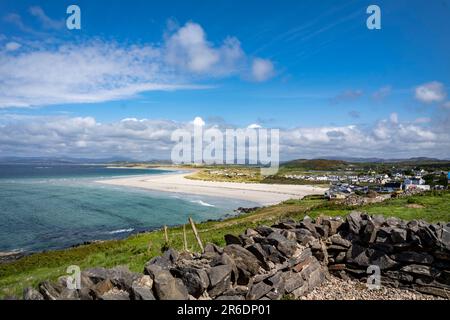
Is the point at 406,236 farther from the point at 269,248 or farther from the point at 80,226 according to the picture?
the point at 80,226

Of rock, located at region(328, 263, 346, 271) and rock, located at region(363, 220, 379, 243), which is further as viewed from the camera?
rock, located at region(328, 263, 346, 271)

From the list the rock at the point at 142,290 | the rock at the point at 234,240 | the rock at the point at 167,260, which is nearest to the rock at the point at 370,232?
the rock at the point at 234,240

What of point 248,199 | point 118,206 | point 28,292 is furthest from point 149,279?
point 248,199

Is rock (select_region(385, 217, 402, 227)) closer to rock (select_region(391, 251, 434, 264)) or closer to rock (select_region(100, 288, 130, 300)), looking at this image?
rock (select_region(391, 251, 434, 264))

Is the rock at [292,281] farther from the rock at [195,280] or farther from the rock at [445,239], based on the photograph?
the rock at [445,239]

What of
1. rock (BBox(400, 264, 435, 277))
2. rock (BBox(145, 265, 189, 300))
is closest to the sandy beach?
rock (BBox(400, 264, 435, 277))

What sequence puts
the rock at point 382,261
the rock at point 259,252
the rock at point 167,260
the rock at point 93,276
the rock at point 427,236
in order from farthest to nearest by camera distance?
1. the rock at point 382,261
2. the rock at point 427,236
3. the rock at point 259,252
4. the rock at point 167,260
5. the rock at point 93,276
